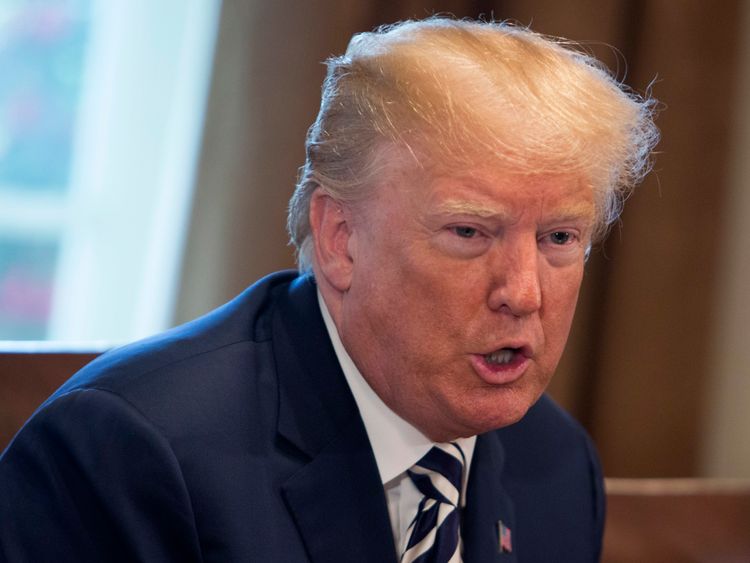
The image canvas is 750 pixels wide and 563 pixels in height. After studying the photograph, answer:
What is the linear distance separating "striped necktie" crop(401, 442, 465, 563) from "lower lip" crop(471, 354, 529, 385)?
178mm

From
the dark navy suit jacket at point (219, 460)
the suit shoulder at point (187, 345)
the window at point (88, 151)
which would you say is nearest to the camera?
the dark navy suit jacket at point (219, 460)

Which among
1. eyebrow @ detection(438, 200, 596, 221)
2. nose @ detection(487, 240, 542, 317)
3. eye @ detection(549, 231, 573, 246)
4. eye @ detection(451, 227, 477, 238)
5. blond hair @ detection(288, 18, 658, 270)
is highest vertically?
blond hair @ detection(288, 18, 658, 270)

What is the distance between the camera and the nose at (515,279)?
→ 4.17 ft

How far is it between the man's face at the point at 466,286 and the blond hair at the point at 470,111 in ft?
0.11

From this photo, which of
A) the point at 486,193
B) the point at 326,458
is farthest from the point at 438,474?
the point at 486,193

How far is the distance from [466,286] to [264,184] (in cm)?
119

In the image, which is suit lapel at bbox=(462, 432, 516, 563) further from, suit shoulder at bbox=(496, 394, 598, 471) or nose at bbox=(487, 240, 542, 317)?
nose at bbox=(487, 240, 542, 317)

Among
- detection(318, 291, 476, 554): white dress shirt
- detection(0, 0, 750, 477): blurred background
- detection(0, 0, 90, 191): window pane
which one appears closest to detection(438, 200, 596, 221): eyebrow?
detection(318, 291, 476, 554): white dress shirt

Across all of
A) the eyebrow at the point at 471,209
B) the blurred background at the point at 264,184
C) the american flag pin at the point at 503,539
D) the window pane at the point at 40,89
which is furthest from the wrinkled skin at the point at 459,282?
the window pane at the point at 40,89

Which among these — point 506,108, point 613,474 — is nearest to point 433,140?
point 506,108

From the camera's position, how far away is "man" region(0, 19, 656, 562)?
1.23 m

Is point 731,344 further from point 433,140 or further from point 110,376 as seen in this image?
point 110,376

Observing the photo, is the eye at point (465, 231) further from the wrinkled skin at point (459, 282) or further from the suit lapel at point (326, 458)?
the suit lapel at point (326, 458)

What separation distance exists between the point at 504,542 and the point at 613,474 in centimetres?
119
